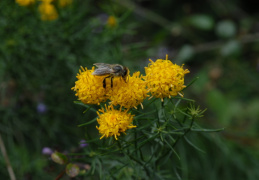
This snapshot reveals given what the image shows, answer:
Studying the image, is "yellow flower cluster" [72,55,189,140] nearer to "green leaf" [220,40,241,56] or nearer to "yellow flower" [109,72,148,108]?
"yellow flower" [109,72,148,108]

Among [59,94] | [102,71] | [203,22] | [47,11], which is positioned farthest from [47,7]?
[203,22]

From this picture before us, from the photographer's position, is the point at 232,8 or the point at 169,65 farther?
the point at 232,8

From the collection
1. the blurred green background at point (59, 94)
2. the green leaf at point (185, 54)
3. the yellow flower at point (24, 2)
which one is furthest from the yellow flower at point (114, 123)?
the green leaf at point (185, 54)

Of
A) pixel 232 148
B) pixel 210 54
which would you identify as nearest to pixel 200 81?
pixel 210 54

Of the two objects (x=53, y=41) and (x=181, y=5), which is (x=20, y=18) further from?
(x=181, y=5)

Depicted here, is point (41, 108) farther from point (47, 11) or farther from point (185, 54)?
point (185, 54)

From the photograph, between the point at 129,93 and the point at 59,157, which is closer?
the point at 129,93

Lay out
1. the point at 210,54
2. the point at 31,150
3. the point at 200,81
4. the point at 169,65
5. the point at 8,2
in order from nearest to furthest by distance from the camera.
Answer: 1. the point at 169,65
2. the point at 8,2
3. the point at 31,150
4. the point at 200,81
5. the point at 210,54
